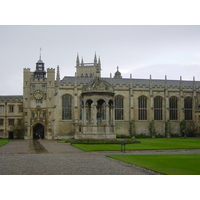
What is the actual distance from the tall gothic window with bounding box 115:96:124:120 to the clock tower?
42.3 ft

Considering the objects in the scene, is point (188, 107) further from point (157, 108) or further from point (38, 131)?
point (38, 131)

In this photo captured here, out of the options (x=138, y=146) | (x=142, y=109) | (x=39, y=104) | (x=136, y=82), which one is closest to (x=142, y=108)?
(x=142, y=109)

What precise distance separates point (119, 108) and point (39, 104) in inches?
641

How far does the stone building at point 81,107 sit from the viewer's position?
214 ft

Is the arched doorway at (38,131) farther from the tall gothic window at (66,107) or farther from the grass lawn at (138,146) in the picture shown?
the grass lawn at (138,146)

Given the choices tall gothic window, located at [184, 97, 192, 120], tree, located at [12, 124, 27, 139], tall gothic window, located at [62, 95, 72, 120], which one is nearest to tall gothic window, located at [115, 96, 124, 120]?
tall gothic window, located at [62, 95, 72, 120]

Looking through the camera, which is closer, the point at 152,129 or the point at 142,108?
the point at 152,129

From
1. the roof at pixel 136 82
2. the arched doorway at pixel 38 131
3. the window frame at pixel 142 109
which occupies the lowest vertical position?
the arched doorway at pixel 38 131

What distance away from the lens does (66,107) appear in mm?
65688

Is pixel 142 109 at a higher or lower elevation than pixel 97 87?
lower

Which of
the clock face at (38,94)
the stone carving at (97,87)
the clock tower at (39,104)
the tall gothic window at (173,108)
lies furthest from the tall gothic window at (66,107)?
the tall gothic window at (173,108)

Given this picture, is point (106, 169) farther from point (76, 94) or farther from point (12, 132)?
point (12, 132)

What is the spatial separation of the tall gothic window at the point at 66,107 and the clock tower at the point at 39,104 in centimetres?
225

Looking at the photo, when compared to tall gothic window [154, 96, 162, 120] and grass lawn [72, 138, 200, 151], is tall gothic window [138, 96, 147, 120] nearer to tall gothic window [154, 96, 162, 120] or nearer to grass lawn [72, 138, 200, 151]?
tall gothic window [154, 96, 162, 120]
